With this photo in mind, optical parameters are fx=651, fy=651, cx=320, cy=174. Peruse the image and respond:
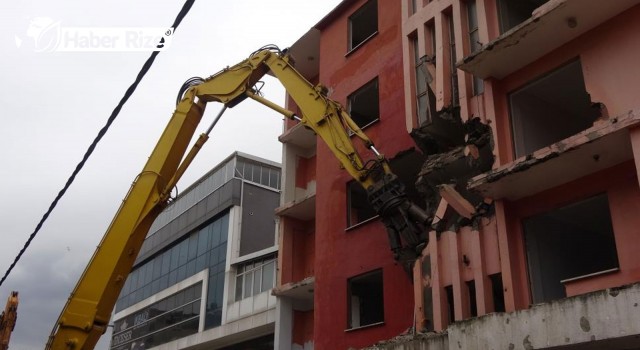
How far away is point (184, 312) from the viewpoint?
3409cm

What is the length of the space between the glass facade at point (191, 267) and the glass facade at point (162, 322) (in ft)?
3.24

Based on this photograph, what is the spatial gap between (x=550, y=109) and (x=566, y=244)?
2.78 meters

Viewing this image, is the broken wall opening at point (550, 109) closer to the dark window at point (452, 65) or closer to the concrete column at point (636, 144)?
the dark window at point (452, 65)

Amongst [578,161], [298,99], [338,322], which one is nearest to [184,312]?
[338,322]

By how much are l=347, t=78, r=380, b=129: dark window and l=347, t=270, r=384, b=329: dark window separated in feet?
15.8

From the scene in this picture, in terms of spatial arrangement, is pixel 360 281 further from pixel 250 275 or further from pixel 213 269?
pixel 213 269

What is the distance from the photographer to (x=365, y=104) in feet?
67.1

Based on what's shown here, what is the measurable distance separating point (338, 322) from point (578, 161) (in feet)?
28.3

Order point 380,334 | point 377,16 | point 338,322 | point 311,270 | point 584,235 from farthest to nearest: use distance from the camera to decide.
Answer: point 311,270 < point 377,16 < point 338,322 < point 380,334 < point 584,235

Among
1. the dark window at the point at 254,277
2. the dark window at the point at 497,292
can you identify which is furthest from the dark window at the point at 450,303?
the dark window at the point at 254,277

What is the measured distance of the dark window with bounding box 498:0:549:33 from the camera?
13.6 metres

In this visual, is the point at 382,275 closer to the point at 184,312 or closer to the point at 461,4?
the point at 461,4

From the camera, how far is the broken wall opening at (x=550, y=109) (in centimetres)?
1238

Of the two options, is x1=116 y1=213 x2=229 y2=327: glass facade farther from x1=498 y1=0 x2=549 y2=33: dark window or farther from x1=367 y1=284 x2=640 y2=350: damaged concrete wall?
x1=367 y1=284 x2=640 y2=350: damaged concrete wall
